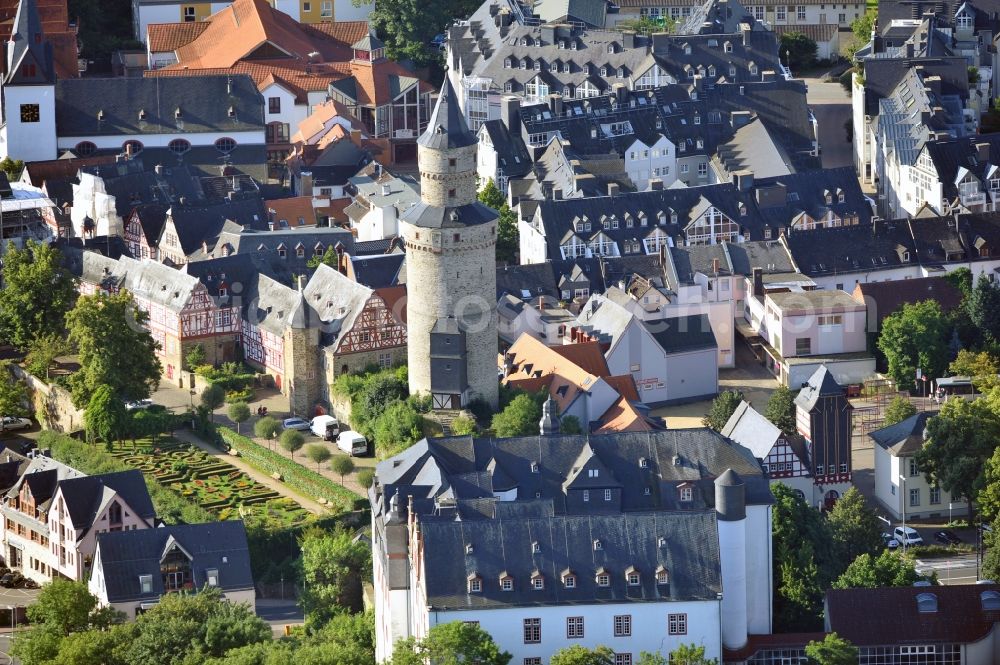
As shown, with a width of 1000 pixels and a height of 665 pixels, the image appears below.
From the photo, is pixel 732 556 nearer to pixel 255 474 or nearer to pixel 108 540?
pixel 108 540

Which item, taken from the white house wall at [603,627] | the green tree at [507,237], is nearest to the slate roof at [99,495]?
the white house wall at [603,627]

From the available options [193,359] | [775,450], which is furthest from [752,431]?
[193,359]

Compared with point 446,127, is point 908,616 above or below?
below

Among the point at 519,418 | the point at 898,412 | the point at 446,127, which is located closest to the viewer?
the point at 519,418

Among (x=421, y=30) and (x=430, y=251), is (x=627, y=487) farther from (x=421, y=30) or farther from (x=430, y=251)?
(x=421, y=30)

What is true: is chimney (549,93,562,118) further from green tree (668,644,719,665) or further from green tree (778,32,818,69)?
green tree (668,644,719,665)

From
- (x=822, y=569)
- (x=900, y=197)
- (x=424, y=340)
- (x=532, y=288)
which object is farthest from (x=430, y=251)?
(x=900, y=197)
